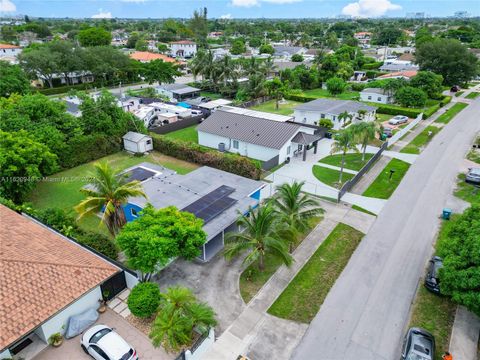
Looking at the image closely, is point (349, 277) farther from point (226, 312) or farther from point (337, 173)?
point (337, 173)

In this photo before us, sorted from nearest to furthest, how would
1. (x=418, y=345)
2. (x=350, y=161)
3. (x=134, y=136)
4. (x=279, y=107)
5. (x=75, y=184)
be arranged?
1. (x=418, y=345)
2. (x=75, y=184)
3. (x=350, y=161)
4. (x=134, y=136)
5. (x=279, y=107)

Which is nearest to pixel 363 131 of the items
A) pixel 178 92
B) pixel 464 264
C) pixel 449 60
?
pixel 464 264

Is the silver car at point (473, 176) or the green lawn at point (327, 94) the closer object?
the silver car at point (473, 176)

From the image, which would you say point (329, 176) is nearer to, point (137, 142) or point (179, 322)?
point (137, 142)

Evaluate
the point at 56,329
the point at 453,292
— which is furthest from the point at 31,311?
the point at 453,292

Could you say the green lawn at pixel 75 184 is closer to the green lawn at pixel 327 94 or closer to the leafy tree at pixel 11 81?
the leafy tree at pixel 11 81

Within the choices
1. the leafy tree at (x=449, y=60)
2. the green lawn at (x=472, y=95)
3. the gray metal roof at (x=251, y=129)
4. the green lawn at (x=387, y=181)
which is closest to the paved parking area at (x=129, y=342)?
the green lawn at (x=387, y=181)
